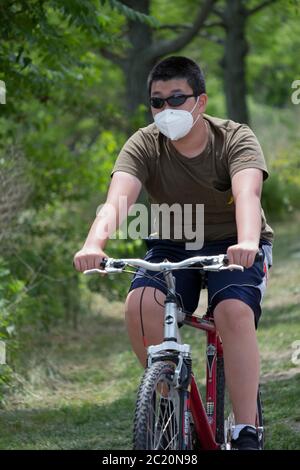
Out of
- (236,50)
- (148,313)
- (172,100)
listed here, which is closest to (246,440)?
(148,313)

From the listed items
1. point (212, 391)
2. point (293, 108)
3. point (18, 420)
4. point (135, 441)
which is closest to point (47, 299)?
point (18, 420)

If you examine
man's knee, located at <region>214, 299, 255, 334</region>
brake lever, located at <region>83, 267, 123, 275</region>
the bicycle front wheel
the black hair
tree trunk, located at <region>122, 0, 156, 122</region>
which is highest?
tree trunk, located at <region>122, 0, 156, 122</region>

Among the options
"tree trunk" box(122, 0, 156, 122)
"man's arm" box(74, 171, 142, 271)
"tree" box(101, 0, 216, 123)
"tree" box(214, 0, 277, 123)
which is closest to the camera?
"man's arm" box(74, 171, 142, 271)

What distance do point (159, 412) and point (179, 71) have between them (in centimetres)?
144

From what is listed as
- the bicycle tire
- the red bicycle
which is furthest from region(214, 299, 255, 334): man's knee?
the bicycle tire

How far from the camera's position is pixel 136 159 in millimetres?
4496

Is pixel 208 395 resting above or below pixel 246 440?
above

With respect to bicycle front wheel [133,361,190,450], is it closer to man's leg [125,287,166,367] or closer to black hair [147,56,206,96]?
man's leg [125,287,166,367]

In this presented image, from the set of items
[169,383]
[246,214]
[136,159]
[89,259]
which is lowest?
[169,383]

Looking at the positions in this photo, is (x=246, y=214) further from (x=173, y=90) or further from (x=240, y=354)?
(x=173, y=90)

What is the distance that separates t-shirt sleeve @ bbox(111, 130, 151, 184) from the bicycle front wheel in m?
0.86

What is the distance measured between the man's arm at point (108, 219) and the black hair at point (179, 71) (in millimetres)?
456

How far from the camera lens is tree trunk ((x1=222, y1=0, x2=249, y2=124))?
17.7m

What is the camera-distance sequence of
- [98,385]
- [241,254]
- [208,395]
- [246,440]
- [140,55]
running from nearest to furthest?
[241,254] < [246,440] < [208,395] < [98,385] < [140,55]
